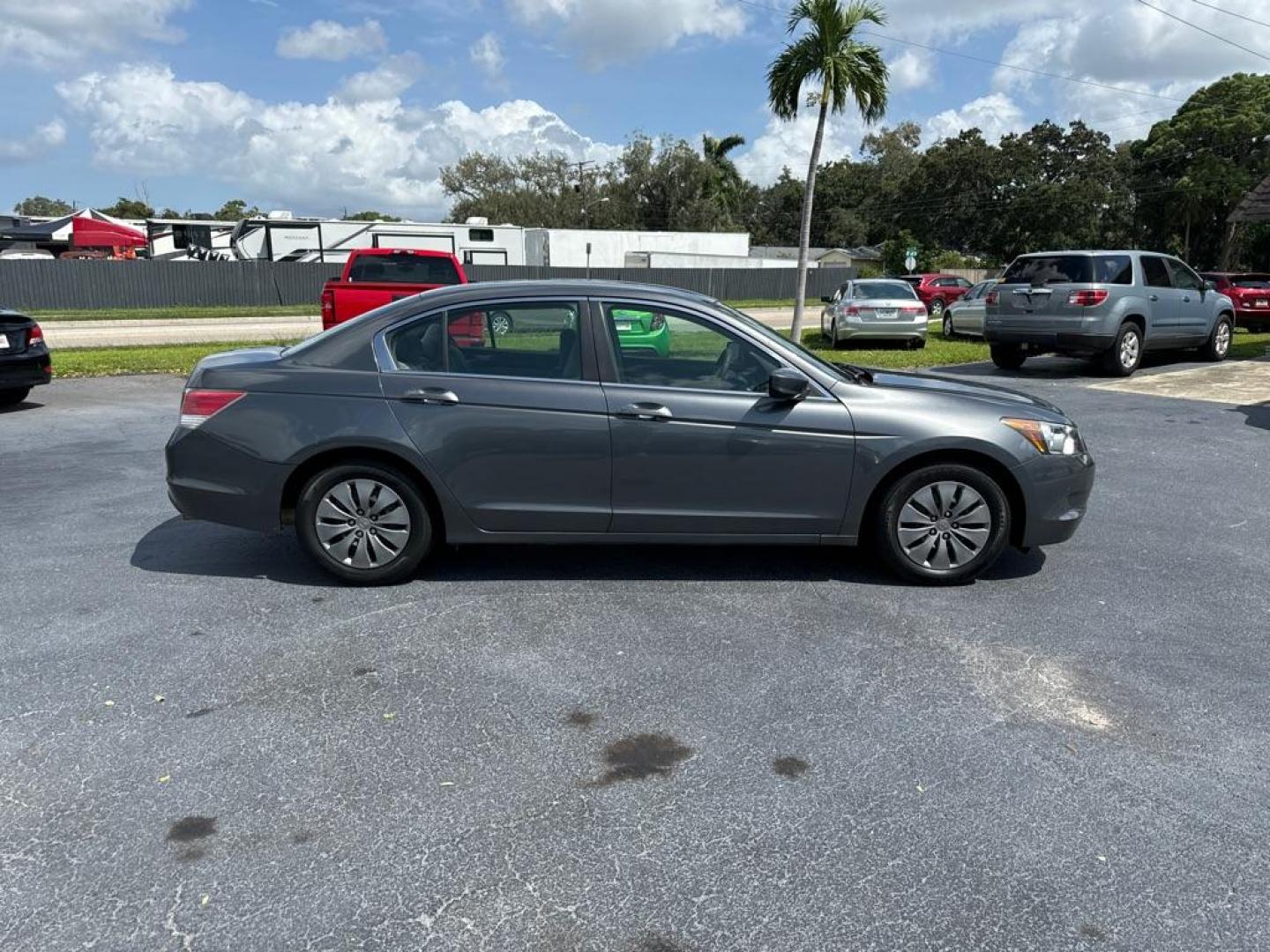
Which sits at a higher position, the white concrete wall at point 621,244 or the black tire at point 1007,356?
the white concrete wall at point 621,244

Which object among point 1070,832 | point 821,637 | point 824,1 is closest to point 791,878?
point 1070,832

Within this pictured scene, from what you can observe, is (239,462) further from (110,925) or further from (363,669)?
(110,925)

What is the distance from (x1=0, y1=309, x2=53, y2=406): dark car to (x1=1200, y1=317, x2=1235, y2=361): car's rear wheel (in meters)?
16.8

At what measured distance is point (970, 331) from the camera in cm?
2161

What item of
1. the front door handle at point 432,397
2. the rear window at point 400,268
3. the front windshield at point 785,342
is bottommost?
the front door handle at point 432,397

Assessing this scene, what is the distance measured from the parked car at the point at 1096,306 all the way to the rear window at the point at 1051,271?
12 millimetres

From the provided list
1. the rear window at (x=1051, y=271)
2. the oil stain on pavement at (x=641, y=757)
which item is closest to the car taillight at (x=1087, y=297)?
the rear window at (x=1051, y=271)

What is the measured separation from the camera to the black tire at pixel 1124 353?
1420 cm

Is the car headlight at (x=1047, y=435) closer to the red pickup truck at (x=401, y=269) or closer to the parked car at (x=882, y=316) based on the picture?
the red pickup truck at (x=401, y=269)

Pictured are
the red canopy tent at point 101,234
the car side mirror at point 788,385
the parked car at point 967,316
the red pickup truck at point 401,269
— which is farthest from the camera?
the red canopy tent at point 101,234

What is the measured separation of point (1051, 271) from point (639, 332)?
1136 centimetres

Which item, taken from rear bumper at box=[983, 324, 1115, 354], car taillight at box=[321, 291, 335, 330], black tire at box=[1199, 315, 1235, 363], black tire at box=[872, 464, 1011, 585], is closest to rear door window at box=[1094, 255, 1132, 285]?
rear bumper at box=[983, 324, 1115, 354]

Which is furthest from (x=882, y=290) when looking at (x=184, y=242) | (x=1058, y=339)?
(x=184, y=242)

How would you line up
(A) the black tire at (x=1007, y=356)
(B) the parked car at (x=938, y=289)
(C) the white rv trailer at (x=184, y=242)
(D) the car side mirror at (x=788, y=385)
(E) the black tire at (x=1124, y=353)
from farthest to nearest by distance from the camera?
(C) the white rv trailer at (x=184, y=242) → (B) the parked car at (x=938, y=289) → (A) the black tire at (x=1007, y=356) → (E) the black tire at (x=1124, y=353) → (D) the car side mirror at (x=788, y=385)
